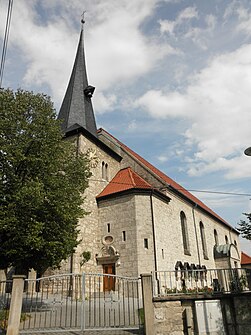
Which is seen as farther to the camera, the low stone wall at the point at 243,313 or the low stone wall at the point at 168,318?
the low stone wall at the point at 168,318

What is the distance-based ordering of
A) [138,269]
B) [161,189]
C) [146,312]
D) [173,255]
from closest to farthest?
[146,312]
[138,269]
[173,255]
[161,189]

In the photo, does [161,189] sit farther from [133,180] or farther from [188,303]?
[188,303]

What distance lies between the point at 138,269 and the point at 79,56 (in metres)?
19.9

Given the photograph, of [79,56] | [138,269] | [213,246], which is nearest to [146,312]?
[138,269]

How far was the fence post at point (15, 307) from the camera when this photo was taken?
747cm

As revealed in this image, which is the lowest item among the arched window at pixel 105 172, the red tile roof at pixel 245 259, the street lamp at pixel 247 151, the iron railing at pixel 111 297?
the iron railing at pixel 111 297

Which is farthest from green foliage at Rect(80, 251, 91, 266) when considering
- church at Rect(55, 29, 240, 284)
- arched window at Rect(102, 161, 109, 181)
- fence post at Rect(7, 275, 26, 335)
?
fence post at Rect(7, 275, 26, 335)

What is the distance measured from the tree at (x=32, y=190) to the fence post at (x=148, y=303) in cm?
432

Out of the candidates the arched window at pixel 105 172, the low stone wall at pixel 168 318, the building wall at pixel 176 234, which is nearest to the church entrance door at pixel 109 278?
the building wall at pixel 176 234

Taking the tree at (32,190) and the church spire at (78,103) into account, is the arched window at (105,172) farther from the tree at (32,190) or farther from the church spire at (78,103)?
the tree at (32,190)

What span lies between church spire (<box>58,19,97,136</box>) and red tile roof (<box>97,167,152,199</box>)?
3.92 metres

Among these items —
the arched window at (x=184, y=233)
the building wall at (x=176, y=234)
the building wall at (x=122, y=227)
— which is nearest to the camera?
the building wall at (x=122, y=227)

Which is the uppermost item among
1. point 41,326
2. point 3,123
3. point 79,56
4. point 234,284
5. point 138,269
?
point 79,56

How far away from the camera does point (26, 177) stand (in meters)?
11.9
